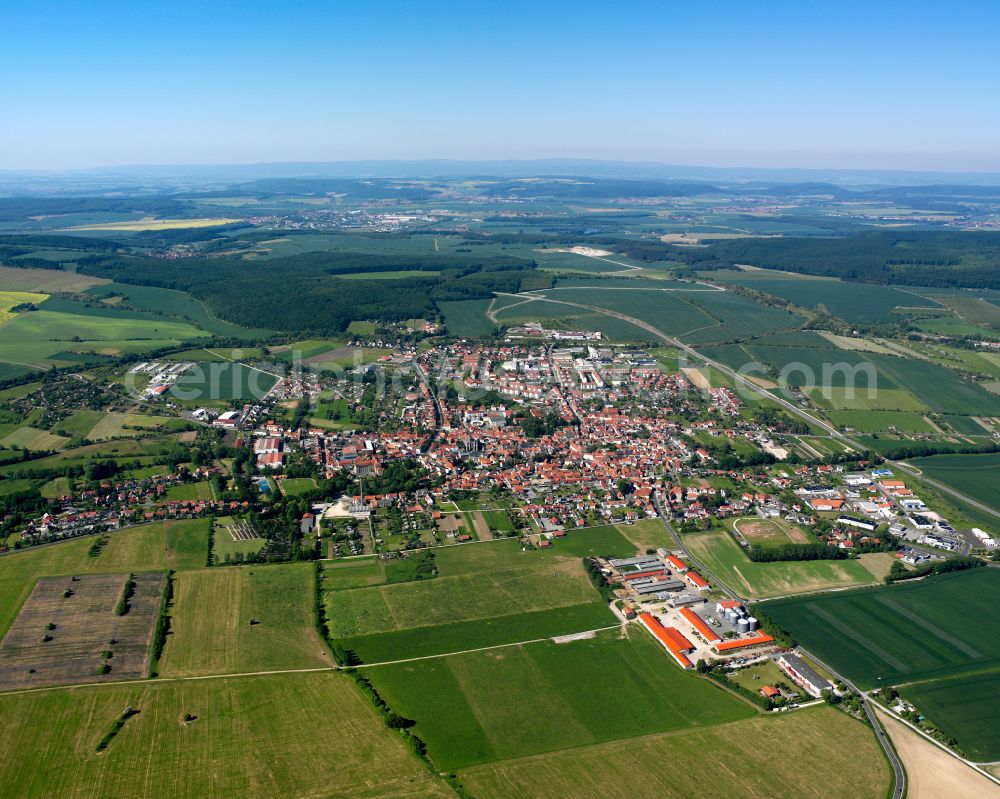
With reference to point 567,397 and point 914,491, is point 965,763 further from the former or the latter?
point 567,397

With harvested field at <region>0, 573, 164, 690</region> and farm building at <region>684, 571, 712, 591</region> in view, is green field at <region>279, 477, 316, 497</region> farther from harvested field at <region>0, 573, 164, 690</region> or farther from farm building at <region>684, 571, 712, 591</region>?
farm building at <region>684, 571, 712, 591</region>

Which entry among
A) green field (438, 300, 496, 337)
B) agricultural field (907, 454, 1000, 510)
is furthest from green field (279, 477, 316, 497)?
agricultural field (907, 454, 1000, 510)

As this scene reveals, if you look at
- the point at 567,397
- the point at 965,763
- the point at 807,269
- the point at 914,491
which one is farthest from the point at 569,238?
the point at 965,763

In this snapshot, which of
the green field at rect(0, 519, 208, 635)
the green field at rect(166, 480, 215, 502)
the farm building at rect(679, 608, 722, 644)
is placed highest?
the green field at rect(166, 480, 215, 502)

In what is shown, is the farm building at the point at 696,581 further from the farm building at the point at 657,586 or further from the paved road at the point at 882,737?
the paved road at the point at 882,737

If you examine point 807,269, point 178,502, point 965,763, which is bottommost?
point 965,763

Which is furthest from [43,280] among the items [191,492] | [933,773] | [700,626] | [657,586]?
[933,773]
